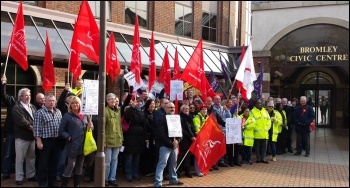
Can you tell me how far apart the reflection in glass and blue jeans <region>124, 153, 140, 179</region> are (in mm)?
5777

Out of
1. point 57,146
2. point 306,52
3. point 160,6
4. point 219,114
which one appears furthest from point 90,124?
point 306,52

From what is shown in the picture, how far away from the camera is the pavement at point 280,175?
7.91 m

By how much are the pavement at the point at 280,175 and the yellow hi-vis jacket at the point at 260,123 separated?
79cm

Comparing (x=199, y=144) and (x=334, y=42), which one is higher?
(x=334, y=42)

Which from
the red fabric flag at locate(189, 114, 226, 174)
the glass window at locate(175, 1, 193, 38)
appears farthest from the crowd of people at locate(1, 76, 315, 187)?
the glass window at locate(175, 1, 193, 38)

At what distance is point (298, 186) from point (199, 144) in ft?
7.25

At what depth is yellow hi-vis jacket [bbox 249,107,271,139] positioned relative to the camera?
10555 millimetres

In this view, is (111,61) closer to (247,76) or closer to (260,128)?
(247,76)

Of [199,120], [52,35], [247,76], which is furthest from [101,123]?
[52,35]

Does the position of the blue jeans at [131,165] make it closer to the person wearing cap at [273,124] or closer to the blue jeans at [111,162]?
the blue jeans at [111,162]

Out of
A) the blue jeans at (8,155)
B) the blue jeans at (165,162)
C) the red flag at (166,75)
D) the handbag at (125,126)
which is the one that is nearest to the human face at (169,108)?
the blue jeans at (165,162)

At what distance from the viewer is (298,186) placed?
312 inches

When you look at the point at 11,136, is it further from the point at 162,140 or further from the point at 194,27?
the point at 194,27

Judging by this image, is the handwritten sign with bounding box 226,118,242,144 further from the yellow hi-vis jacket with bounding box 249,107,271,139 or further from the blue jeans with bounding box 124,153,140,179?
the blue jeans with bounding box 124,153,140,179
